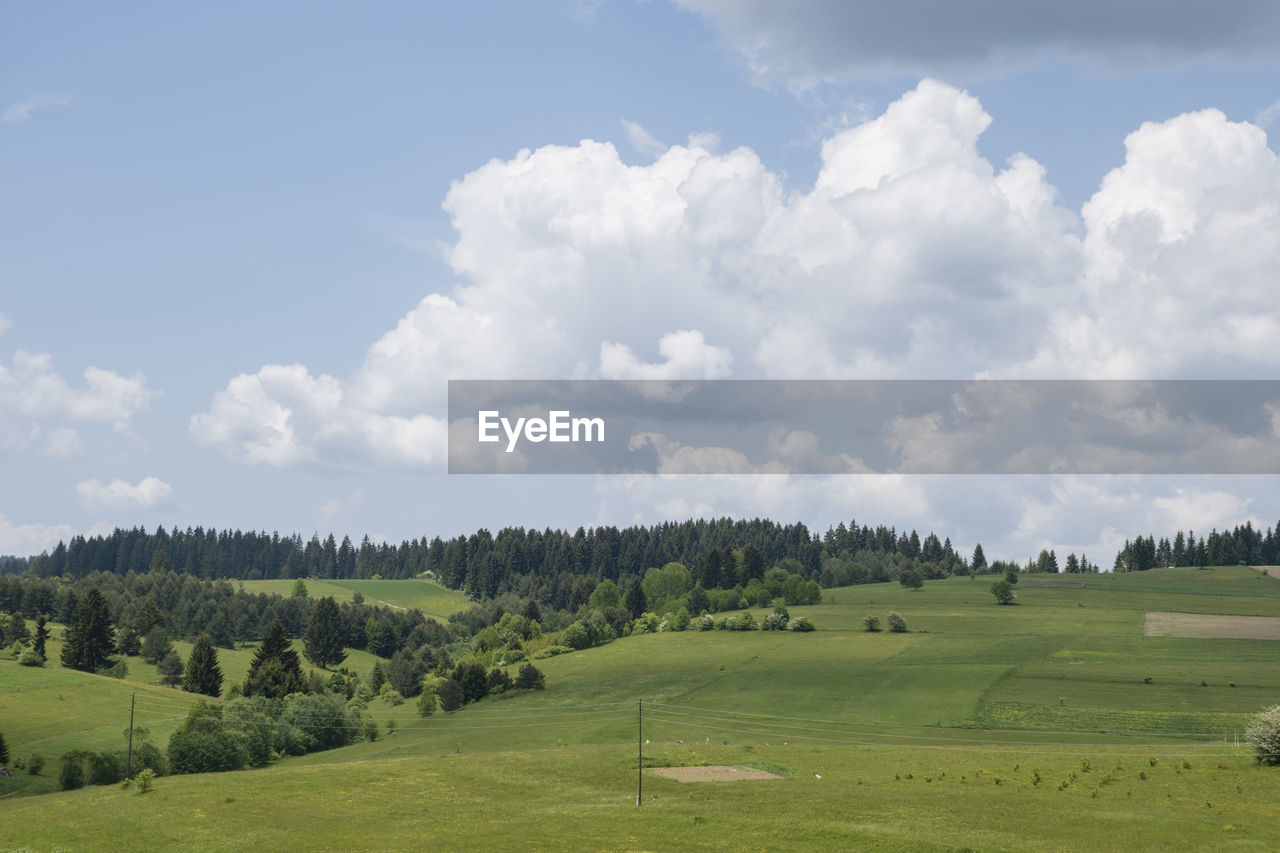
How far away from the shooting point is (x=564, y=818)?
60062 mm

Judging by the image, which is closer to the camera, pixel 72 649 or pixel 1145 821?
pixel 1145 821

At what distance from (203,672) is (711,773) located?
12918 cm

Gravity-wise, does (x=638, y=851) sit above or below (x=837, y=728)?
above

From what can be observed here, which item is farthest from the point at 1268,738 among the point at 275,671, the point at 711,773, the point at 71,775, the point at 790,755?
the point at 275,671

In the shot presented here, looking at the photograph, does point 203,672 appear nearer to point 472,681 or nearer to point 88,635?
point 88,635

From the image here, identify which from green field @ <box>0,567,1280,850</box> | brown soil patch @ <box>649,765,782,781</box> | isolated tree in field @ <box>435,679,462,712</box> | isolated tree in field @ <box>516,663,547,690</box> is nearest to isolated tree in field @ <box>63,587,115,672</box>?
green field @ <box>0,567,1280,850</box>

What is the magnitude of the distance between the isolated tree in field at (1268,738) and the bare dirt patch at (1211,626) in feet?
318

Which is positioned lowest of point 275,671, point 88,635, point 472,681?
point 472,681

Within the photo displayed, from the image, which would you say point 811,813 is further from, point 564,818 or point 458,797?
point 458,797

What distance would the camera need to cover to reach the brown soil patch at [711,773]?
75.6 m

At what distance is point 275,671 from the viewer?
158125mm

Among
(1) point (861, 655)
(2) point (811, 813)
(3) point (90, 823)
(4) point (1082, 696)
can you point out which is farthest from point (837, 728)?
(3) point (90, 823)

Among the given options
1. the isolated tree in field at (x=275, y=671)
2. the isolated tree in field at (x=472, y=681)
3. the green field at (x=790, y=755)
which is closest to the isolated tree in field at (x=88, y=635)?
the green field at (x=790, y=755)

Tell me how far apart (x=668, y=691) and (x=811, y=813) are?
8698cm
